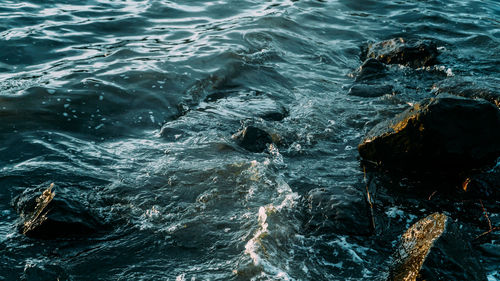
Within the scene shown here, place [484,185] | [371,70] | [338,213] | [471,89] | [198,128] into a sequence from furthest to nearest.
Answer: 1. [371,70]
2. [471,89]
3. [198,128]
4. [484,185]
5. [338,213]

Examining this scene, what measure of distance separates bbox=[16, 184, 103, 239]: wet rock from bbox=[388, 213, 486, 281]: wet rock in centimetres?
270

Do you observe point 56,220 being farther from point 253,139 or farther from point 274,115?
point 274,115

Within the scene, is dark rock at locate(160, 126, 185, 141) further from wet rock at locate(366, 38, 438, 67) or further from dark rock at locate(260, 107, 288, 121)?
wet rock at locate(366, 38, 438, 67)

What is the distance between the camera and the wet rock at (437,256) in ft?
10.8

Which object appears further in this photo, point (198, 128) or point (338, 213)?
point (198, 128)

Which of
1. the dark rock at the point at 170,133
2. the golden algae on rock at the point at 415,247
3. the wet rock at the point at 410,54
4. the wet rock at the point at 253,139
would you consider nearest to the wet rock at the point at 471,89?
the wet rock at the point at 410,54

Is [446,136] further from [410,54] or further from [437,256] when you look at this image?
[410,54]

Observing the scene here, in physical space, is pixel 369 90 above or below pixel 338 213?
above

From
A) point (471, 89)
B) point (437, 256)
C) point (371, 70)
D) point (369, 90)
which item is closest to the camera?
point (437, 256)

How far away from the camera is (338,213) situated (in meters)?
4.33

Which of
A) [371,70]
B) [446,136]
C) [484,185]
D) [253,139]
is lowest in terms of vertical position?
[484,185]

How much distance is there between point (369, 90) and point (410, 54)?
193cm

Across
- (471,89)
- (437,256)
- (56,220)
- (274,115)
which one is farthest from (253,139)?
(471,89)

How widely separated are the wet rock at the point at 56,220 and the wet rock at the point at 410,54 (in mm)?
6868
